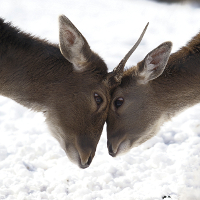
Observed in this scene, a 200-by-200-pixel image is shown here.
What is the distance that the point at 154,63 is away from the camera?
3809mm

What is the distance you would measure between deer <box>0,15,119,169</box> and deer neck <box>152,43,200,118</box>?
651 mm

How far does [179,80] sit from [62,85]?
1.41m

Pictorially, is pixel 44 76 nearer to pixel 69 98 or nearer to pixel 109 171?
pixel 69 98

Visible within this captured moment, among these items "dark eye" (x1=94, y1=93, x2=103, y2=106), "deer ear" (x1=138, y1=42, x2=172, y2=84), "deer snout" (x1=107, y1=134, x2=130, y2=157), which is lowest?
"deer snout" (x1=107, y1=134, x2=130, y2=157)

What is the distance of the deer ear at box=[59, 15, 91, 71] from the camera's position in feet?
11.1

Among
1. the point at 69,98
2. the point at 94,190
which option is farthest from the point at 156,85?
the point at 94,190

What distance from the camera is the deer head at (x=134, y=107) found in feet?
12.6

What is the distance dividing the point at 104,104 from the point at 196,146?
233 centimetres

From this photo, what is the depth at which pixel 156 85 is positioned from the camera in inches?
160

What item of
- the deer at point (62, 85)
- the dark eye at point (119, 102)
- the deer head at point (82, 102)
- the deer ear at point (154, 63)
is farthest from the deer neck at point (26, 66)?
the deer ear at point (154, 63)

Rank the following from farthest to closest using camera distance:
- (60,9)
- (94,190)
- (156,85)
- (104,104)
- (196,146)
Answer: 1. (60,9)
2. (196,146)
3. (94,190)
4. (156,85)
5. (104,104)

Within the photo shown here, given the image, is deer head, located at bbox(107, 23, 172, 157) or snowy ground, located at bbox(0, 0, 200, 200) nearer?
deer head, located at bbox(107, 23, 172, 157)

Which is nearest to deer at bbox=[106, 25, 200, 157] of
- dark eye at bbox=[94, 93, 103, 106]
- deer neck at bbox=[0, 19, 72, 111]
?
dark eye at bbox=[94, 93, 103, 106]

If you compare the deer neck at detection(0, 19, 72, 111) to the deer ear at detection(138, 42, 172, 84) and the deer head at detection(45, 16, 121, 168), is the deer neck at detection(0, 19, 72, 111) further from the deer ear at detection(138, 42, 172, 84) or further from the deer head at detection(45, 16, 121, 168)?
the deer ear at detection(138, 42, 172, 84)
